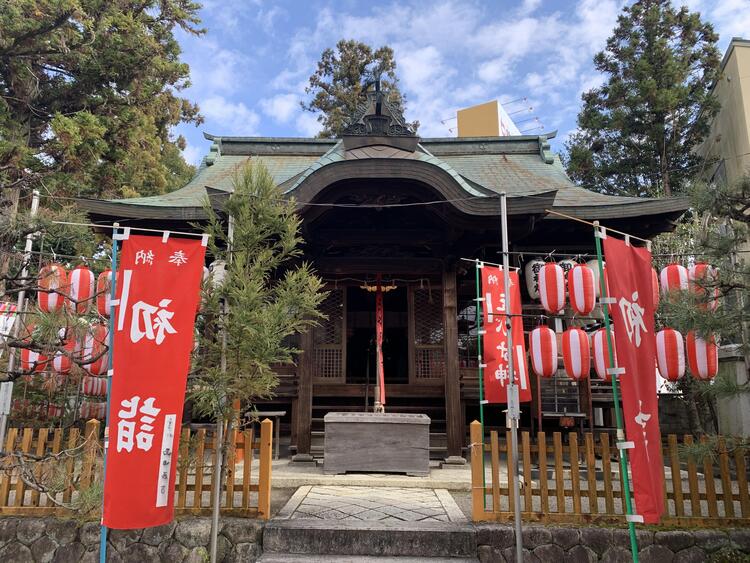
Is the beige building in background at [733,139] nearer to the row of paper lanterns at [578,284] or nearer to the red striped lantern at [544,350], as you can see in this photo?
the row of paper lanterns at [578,284]

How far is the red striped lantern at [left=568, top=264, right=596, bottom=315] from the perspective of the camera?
682cm

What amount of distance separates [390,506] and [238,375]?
2556mm

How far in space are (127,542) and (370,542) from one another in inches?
98.8

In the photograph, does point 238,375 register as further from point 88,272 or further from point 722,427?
point 722,427

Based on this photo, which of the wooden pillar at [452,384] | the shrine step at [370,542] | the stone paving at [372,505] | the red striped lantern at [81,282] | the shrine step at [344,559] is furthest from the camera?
the wooden pillar at [452,384]

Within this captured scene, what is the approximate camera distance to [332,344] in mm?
9508

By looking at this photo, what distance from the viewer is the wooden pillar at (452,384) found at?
844cm

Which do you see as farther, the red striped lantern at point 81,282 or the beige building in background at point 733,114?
the beige building in background at point 733,114

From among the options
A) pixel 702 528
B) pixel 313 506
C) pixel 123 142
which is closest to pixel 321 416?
pixel 313 506

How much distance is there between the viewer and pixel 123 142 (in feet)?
50.8

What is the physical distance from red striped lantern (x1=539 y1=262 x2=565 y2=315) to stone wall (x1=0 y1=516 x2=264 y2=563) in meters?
4.83

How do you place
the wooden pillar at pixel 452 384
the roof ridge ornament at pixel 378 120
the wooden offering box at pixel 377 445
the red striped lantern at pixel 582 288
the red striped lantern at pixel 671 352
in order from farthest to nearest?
the roof ridge ornament at pixel 378 120, the wooden pillar at pixel 452 384, the wooden offering box at pixel 377 445, the red striped lantern at pixel 582 288, the red striped lantern at pixel 671 352

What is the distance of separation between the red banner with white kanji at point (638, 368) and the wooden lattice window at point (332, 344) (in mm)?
5902

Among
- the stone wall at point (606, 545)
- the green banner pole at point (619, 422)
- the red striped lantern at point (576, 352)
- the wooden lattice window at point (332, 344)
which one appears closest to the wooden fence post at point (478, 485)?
the stone wall at point (606, 545)
